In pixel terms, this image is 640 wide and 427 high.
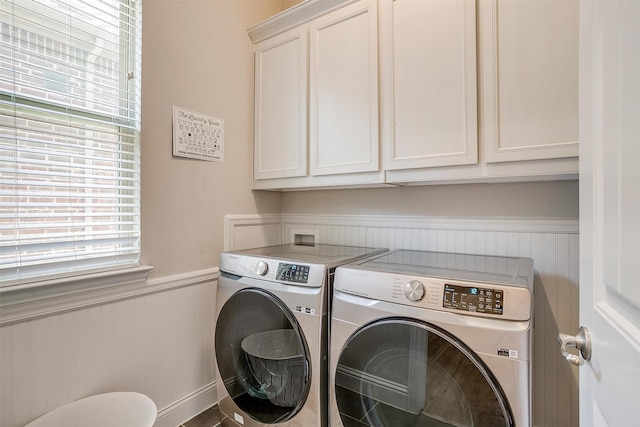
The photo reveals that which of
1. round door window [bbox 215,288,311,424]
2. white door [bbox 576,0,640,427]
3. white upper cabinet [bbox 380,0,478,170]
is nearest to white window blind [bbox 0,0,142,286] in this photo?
round door window [bbox 215,288,311,424]

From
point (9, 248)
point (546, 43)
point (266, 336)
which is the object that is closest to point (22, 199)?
point (9, 248)

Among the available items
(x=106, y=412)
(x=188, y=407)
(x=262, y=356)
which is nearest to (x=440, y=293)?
(x=262, y=356)

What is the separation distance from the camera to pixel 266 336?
53.8 inches

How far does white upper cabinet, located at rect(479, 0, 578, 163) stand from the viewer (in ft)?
3.59

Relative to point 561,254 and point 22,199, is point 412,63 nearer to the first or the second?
point 561,254

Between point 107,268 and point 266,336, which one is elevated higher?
point 107,268

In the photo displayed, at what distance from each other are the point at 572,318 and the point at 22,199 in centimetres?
225

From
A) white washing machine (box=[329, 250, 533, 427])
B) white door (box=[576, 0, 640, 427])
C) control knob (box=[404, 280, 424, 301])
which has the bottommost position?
white washing machine (box=[329, 250, 533, 427])

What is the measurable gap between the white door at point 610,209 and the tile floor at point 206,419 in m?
1.60

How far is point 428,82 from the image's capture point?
53.1 inches

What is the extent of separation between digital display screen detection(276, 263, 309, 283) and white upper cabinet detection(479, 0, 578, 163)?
89cm

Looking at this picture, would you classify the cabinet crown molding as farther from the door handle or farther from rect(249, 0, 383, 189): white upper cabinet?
the door handle

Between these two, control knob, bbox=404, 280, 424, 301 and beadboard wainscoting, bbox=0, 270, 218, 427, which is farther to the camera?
beadboard wainscoting, bbox=0, 270, 218, 427

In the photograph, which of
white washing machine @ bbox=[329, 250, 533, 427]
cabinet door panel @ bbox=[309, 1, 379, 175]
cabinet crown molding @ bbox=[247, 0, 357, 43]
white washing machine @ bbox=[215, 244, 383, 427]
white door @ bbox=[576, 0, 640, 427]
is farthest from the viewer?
cabinet crown molding @ bbox=[247, 0, 357, 43]
